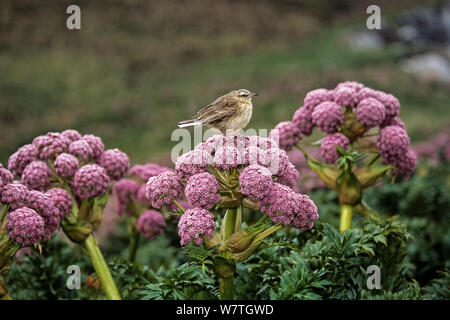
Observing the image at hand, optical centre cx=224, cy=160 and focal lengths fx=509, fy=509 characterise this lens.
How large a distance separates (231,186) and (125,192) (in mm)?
2824

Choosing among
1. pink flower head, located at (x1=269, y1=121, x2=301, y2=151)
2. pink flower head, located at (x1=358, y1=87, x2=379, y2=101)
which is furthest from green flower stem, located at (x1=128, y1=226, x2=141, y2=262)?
pink flower head, located at (x1=358, y1=87, x2=379, y2=101)

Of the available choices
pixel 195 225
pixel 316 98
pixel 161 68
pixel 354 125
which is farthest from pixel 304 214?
pixel 161 68

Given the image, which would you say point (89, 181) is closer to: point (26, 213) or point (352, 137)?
point (26, 213)

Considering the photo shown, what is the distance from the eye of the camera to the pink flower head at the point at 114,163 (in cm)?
562

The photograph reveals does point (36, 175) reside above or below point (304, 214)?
above

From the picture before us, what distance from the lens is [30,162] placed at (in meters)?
5.45

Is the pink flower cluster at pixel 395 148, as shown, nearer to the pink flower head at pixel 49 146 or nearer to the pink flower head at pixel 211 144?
the pink flower head at pixel 211 144

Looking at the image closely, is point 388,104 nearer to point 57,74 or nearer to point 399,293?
point 399,293

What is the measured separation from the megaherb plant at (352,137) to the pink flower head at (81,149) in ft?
6.61

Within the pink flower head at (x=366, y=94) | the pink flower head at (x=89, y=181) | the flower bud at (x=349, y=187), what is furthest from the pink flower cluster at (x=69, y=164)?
the pink flower head at (x=366, y=94)

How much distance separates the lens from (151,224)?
21.2 ft

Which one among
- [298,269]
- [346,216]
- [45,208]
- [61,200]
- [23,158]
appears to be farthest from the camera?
[346,216]

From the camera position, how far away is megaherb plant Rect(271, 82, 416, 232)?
18.2 feet

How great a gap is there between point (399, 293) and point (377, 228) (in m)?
0.69
